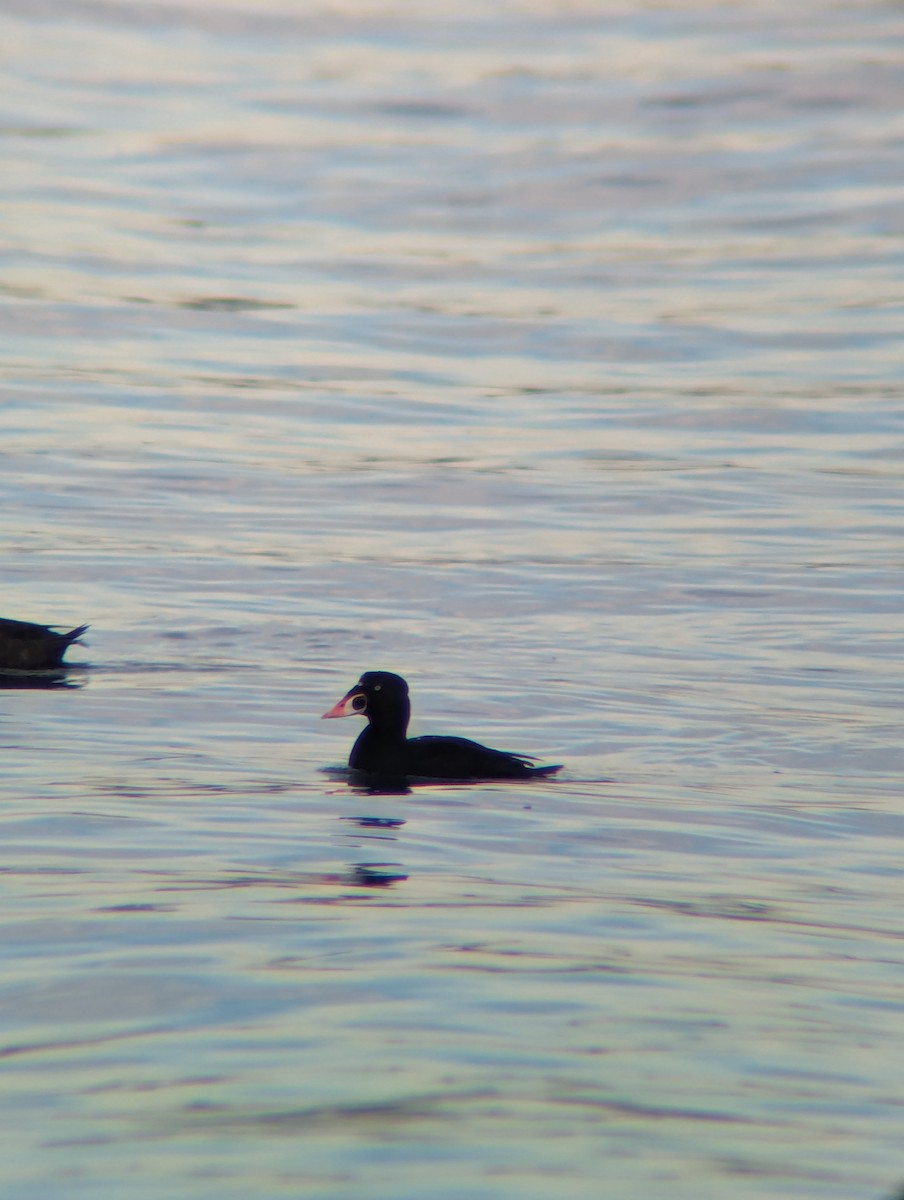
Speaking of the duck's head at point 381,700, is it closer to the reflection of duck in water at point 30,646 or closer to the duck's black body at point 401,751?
the duck's black body at point 401,751

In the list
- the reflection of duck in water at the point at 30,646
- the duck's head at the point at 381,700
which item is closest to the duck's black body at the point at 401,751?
the duck's head at the point at 381,700

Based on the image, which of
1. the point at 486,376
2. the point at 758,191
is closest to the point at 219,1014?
the point at 486,376

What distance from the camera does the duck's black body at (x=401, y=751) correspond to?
9938 millimetres

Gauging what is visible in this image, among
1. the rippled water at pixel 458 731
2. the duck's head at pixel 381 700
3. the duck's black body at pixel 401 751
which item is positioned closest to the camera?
the rippled water at pixel 458 731

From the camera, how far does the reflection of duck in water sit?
1281 cm

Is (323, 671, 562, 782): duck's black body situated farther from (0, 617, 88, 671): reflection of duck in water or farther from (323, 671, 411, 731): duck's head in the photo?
(0, 617, 88, 671): reflection of duck in water

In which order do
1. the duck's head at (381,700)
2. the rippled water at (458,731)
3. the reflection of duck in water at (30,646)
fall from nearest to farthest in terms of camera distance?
1. the rippled water at (458,731)
2. the duck's head at (381,700)
3. the reflection of duck in water at (30,646)

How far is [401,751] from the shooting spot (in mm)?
10344

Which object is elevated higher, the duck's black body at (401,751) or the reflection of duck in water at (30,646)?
the reflection of duck in water at (30,646)

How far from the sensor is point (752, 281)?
34.2 metres

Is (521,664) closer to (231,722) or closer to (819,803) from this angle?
(231,722)

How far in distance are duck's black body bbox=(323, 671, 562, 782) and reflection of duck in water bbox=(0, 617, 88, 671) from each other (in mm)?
2709

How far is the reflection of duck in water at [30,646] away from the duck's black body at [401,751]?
271 centimetres

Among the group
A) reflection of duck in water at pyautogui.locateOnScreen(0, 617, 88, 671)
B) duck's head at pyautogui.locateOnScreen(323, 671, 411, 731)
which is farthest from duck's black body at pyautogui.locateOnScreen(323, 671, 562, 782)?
reflection of duck in water at pyautogui.locateOnScreen(0, 617, 88, 671)
